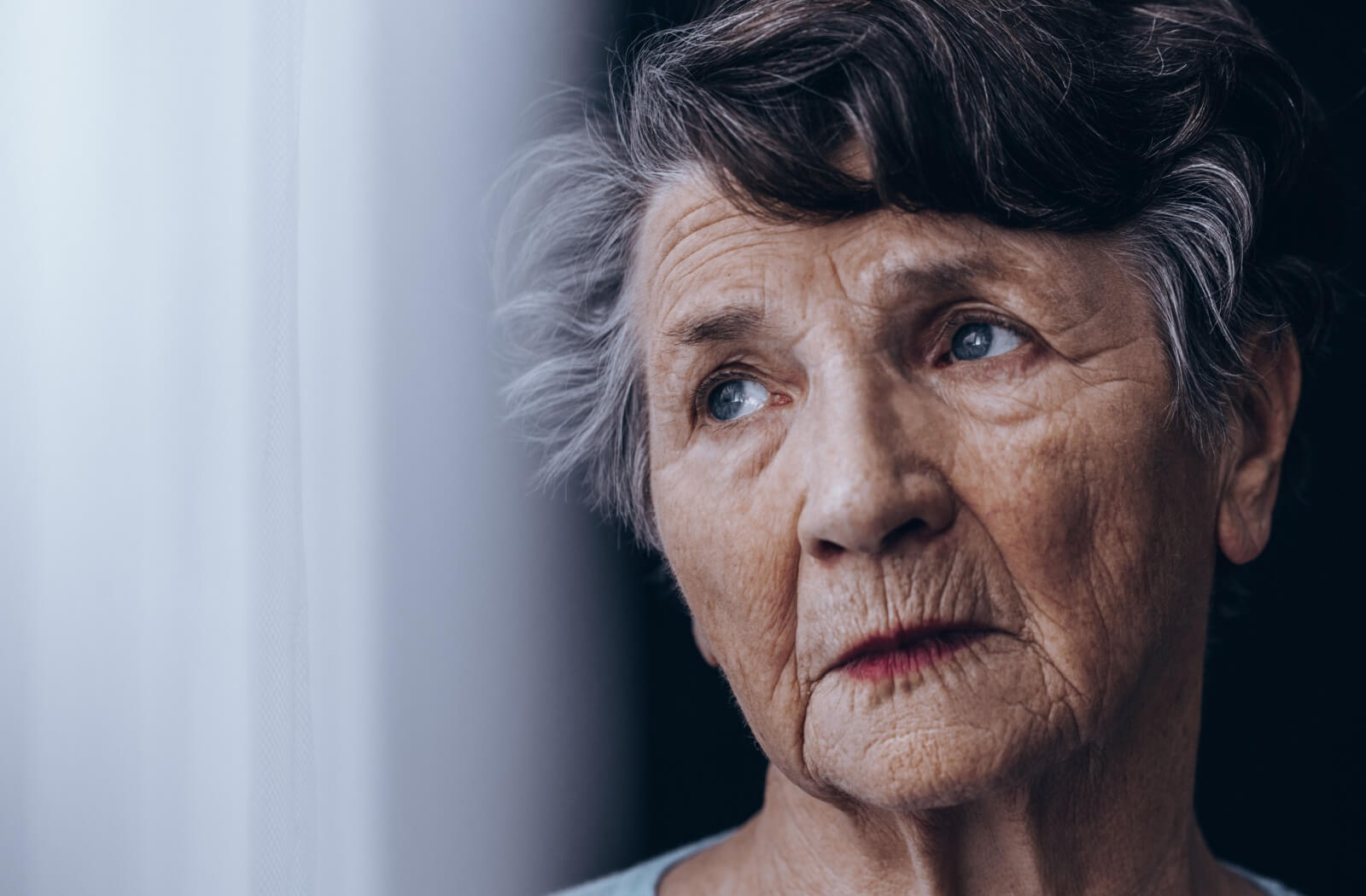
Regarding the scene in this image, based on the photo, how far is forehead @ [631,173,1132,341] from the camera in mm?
1322

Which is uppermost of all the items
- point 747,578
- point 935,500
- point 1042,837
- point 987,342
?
point 987,342

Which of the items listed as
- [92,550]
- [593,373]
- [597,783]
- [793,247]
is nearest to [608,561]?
[597,783]

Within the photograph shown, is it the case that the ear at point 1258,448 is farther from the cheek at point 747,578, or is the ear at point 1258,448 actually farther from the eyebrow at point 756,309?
the cheek at point 747,578

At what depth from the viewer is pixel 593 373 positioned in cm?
176

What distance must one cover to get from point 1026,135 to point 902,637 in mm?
541

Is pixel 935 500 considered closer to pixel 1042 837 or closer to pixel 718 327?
pixel 718 327

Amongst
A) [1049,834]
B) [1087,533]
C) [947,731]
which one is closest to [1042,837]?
[1049,834]

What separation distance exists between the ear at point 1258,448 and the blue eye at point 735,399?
56 cm

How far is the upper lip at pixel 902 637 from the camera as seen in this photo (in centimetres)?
127

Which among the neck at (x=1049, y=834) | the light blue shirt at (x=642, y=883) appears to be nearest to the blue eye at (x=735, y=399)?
the neck at (x=1049, y=834)

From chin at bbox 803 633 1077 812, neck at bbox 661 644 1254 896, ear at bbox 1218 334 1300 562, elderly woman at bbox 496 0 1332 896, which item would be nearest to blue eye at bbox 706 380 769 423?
elderly woman at bbox 496 0 1332 896

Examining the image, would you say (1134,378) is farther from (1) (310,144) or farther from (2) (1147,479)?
(1) (310,144)

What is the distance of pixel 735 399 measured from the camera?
4.84ft

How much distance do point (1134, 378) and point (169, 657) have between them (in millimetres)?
1036
